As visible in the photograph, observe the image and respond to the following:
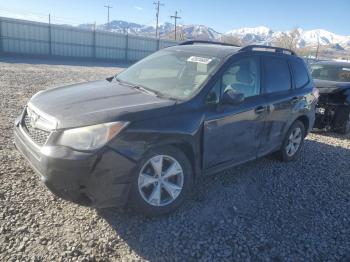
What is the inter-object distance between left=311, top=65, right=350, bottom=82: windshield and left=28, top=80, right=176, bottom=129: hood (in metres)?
6.54

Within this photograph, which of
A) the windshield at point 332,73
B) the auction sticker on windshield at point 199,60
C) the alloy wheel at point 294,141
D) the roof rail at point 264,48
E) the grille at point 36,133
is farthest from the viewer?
the windshield at point 332,73

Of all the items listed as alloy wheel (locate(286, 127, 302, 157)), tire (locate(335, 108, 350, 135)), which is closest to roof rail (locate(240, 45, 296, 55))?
alloy wheel (locate(286, 127, 302, 157))

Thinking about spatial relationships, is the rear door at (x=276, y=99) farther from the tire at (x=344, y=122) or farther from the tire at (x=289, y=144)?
the tire at (x=344, y=122)

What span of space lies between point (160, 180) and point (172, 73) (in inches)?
59.7

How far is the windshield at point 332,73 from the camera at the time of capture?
8.77m

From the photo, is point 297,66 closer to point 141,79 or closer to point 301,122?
point 301,122

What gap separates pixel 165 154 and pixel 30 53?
27200 mm

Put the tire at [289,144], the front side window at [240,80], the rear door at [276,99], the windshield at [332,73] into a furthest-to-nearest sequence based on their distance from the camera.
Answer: the windshield at [332,73]
the tire at [289,144]
the rear door at [276,99]
the front side window at [240,80]

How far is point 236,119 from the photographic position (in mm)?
4191

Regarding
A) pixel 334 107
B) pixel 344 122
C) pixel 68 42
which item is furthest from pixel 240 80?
pixel 68 42

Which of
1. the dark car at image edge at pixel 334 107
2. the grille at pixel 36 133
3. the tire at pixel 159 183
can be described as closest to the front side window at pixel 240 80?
the tire at pixel 159 183

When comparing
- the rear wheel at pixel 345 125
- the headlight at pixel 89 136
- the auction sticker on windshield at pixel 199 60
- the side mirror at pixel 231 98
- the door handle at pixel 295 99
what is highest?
the auction sticker on windshield at pixel 199 60

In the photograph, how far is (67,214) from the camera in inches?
142

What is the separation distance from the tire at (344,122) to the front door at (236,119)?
13.5ft
